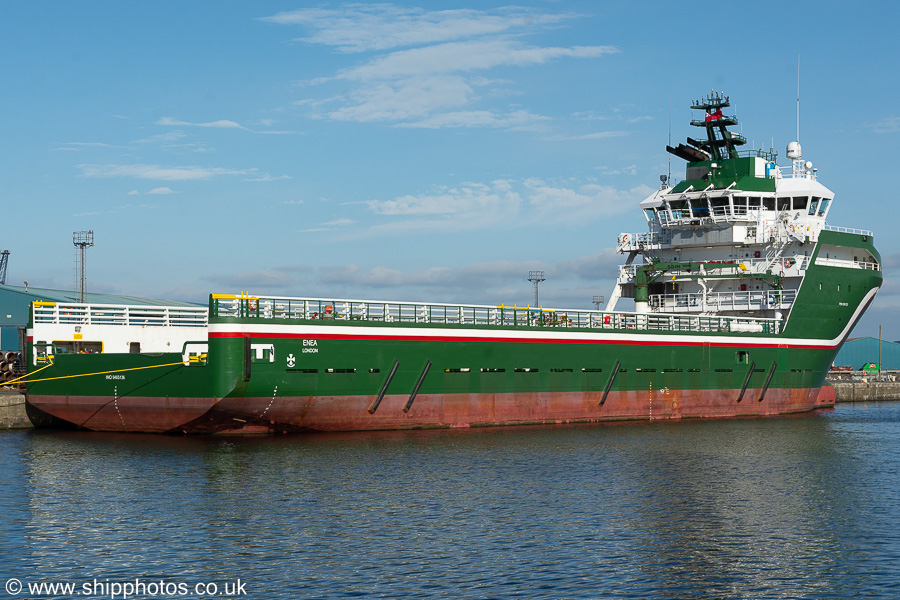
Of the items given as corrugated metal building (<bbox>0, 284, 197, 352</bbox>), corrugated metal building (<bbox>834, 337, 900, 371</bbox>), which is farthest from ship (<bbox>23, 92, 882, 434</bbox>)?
corrugated metal building (<bbox>834, 337, 900, 371</bbox>)

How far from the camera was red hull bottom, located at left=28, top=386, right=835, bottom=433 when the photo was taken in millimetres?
36916

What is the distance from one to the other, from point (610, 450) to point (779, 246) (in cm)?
2367

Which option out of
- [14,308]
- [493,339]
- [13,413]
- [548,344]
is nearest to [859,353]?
[548,344]

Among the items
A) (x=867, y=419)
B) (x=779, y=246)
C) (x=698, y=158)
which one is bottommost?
(x=867, y=419)

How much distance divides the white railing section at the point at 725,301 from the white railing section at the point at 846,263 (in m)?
2.43

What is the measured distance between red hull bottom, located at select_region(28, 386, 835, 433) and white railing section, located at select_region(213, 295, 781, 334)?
3209 millimetres

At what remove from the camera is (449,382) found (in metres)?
40.8

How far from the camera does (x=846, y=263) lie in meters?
55.8

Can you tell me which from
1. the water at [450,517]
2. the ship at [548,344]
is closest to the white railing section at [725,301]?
the ship at [548,344]

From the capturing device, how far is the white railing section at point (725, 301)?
174ft

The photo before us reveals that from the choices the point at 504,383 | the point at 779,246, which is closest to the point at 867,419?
the point at 779,246

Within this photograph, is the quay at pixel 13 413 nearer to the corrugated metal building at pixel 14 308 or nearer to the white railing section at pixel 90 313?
the white railing section at pixel 90 313

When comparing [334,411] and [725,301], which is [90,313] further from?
[725,301]

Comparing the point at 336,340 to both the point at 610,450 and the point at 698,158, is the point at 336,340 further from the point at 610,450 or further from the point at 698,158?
the point at 698,158
